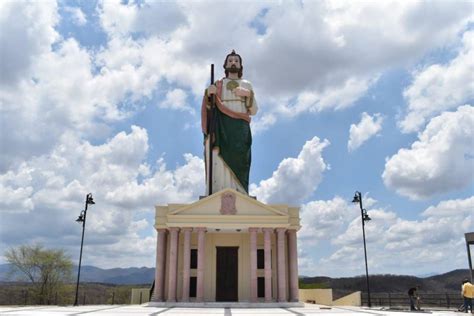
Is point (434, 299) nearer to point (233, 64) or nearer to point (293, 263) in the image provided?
point (293, 263)

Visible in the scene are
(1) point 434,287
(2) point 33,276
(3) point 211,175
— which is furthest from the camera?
(1) point 434,287

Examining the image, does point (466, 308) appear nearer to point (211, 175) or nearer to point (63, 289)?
point (211, 175)

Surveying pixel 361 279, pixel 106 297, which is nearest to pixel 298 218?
pixel 106 297

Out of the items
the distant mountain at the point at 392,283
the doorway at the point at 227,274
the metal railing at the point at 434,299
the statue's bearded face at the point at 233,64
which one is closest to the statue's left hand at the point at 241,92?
the statue's bearded face at the point at 233,64

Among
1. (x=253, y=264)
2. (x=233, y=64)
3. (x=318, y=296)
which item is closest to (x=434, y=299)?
(x=253, y=264)

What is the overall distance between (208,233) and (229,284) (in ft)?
14.7

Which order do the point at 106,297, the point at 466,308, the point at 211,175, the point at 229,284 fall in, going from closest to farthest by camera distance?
the point at 466,308 → the point at 229,284 → the point at 211,175 → the point at 106,297

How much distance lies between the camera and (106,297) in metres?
75.7

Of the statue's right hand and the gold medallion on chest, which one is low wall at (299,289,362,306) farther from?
the statue's right hand

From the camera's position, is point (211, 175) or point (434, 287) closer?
point (211, 175)

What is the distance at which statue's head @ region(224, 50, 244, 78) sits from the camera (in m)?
46.4

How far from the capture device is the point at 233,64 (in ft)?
152

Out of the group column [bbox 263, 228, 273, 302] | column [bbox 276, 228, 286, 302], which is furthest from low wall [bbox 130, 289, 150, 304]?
column [bbox 276, 228, 286, 302]

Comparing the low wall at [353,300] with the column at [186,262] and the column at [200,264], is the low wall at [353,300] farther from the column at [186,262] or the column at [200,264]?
the column at [186,262]
